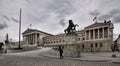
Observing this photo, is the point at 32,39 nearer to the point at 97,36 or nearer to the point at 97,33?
the point at 97,36

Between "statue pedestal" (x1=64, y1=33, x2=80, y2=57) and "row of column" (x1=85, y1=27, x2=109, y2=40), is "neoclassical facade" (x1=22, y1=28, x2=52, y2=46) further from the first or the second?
"statue pedestal" (x1=64, y1=33, x2=80, y2=57)

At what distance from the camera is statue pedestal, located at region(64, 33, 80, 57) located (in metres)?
25.1

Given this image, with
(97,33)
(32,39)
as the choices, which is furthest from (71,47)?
(32,39)

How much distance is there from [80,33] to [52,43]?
76.2ft

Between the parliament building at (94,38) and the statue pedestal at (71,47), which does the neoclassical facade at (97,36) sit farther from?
Answer: the statue pedestal at (71,47)

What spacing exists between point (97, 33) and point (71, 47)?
A: 190 ft

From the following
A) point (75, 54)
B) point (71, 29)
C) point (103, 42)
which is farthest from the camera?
point (103, 42)

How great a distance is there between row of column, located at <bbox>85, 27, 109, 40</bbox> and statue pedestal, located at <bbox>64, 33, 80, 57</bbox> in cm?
5428

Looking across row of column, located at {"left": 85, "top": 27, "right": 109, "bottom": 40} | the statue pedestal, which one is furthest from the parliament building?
the statue pedestal

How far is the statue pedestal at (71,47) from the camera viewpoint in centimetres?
2505

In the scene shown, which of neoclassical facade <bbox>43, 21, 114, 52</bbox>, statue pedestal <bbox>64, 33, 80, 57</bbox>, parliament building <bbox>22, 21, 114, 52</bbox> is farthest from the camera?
neoclassical facade <bbox>43, 21, 114, 52</bbox>

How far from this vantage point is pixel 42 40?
10506 cm

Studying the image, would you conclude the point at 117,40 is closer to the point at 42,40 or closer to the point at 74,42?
the point at 42,40

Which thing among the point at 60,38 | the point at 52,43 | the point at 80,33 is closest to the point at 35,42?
the point at 52,43
